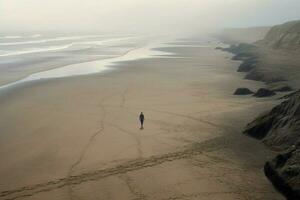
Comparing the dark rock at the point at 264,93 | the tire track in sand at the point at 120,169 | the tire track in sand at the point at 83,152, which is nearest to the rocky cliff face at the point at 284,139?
the tire track in sand at the point at 120,169

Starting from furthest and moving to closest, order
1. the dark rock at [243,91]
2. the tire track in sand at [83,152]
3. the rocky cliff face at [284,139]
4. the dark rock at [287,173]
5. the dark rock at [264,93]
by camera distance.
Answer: the dark rock at [243,91], the dark rock at [264,93], the tire track in sand at [83,152], the rocky cliff face at [284,139], the dark rock at [287,173]

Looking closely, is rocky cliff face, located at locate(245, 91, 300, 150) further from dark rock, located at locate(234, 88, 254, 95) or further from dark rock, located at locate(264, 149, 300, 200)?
dark rock, located at locate(234, 88, 254, 95)

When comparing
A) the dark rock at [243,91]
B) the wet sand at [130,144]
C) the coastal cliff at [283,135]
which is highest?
the coastal cliff at [283,135]

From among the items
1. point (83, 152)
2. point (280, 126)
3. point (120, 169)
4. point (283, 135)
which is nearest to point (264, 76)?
point (280, 126)

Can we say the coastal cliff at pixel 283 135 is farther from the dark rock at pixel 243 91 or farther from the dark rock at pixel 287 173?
the dark rock at pixel 243 91

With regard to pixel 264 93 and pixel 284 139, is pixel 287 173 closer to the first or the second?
pixel 284 139

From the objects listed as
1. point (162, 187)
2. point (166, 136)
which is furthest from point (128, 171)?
point (166, 136)

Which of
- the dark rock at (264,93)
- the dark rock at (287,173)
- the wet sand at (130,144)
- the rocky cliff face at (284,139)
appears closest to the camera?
the dark rock at (287,173)

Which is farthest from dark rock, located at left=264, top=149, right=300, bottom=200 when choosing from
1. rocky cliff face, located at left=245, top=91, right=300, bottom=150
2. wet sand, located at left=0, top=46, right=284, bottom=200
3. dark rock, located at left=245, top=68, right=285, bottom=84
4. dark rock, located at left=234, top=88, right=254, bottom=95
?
dark rock, located at left=245, top=68, right=285, bottom=84
